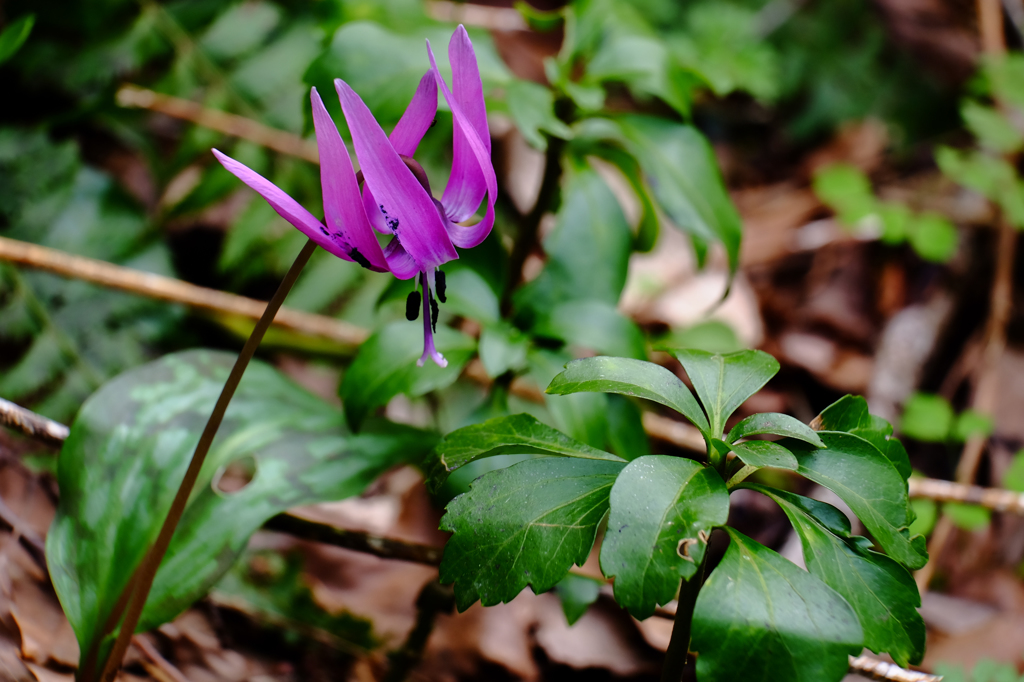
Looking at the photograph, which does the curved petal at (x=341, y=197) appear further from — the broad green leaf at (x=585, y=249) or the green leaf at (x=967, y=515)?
the green leaf at (x=967, y=515)

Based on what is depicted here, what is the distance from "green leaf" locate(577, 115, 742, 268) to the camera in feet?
5.07

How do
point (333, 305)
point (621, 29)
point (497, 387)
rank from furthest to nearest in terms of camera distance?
point (333, 305)
point (621, 29)
point (497, 387)

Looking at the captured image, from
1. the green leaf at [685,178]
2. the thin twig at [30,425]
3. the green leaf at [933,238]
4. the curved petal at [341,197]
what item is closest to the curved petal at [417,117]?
the curved petal at [341,197]

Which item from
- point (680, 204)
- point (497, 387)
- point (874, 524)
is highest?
point (680, 204)

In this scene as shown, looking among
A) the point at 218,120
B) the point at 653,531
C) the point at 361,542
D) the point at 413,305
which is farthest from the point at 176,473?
the point at 218,120

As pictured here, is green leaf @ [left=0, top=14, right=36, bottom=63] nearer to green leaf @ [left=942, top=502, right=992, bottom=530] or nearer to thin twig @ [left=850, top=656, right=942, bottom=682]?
thin twig @ [left=850, top=656, right=942, bottom=682]

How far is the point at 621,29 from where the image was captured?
5.97 feet

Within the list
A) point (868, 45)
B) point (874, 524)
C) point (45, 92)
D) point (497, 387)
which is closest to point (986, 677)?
point (874, 524)

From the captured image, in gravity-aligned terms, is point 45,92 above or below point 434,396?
above

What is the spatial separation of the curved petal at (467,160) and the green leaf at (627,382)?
0.24 m

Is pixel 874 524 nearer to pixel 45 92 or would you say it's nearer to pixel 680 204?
pixel 680 204

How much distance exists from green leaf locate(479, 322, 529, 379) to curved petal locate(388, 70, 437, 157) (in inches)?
20.3

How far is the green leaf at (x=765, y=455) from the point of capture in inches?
32.1

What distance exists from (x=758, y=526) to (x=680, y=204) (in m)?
1.05
